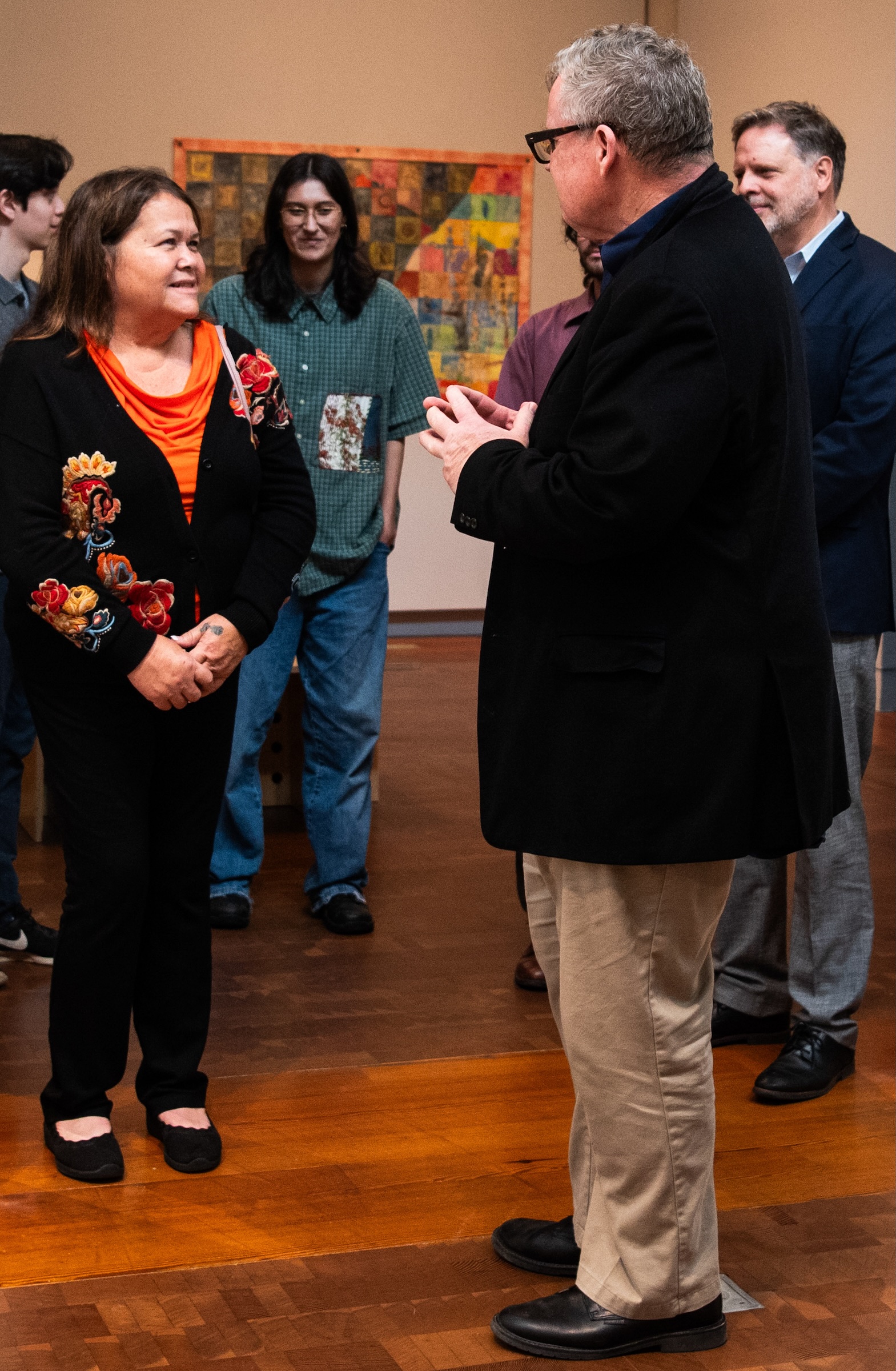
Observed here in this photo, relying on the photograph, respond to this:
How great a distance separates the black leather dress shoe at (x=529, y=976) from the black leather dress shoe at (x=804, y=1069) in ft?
1.89

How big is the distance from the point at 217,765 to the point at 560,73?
1.22 m

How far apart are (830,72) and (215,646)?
5.77 m

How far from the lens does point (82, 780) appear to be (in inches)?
93.1

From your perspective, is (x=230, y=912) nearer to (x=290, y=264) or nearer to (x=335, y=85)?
(x=290, y=264)

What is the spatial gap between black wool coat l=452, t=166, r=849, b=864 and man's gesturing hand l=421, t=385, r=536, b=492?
0.03 m

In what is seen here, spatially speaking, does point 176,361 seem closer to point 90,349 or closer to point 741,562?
point 90,349

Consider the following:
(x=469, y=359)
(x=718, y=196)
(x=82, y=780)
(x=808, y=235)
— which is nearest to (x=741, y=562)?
(x=718, y=196)

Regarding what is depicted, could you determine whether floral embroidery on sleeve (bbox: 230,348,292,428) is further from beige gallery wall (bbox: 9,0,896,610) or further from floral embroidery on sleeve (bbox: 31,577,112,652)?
beige gallery wall (bbox: 9,0,896,610)

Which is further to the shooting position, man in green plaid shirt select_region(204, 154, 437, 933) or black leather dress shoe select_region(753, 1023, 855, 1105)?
man in green plaid shirt select_region(204, 154, 437, 933)

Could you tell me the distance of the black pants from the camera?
2.37 m

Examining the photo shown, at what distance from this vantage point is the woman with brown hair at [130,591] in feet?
7.55

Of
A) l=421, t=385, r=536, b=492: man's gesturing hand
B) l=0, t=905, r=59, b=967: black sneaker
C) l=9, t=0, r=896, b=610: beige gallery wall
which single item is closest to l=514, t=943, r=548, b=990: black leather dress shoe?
l=0, t=905, r=59, b=967: black sneaker

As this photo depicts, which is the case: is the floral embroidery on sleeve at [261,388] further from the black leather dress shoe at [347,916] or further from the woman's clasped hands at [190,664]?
the black leather dress shoe at [347,916]

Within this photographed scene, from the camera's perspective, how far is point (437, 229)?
8.64 m
